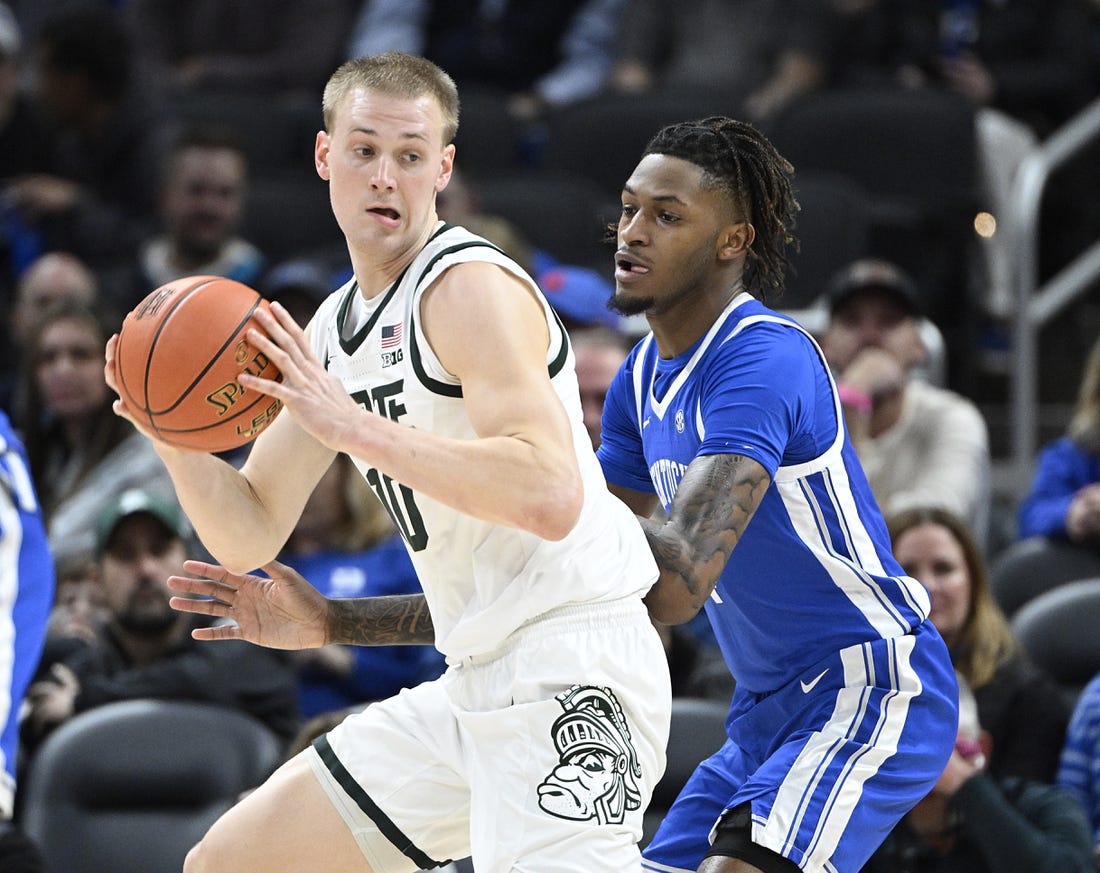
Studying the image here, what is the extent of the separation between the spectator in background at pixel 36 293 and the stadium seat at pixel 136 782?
8.85 feet

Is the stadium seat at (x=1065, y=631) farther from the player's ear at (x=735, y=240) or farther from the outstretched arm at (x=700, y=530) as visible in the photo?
the outstretched arm at (x=700, y=530)

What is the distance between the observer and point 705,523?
3.42 m

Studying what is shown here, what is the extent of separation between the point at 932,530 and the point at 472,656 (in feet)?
7.81

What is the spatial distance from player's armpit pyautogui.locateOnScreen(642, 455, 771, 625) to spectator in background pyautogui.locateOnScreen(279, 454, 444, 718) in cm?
251

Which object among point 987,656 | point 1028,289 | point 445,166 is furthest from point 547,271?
point 445,166

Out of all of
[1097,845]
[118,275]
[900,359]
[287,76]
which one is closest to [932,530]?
[1097,845]

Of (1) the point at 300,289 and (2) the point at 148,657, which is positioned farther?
(1) the point at 300,289

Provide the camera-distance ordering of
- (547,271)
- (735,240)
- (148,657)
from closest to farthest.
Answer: (735,240) → (148,657) → (547,271)

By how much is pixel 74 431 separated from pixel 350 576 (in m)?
1.43

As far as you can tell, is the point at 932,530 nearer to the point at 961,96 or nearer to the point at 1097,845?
the point at 1097,845

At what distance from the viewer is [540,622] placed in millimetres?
3363

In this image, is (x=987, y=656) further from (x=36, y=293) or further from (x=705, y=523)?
(x=36, y=293)

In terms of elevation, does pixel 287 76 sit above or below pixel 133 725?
above

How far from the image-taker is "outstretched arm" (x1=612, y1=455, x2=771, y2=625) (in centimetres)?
341
